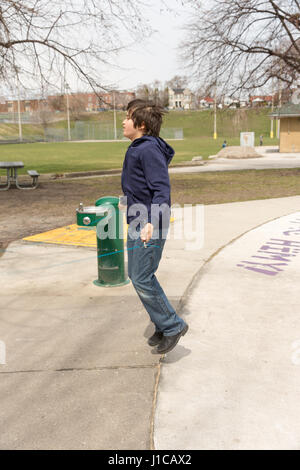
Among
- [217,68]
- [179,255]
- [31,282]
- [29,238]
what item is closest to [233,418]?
[31,282]

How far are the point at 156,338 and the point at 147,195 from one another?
1118mm

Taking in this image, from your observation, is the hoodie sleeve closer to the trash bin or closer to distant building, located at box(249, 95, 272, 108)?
the trash bin

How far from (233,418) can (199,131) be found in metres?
95.3

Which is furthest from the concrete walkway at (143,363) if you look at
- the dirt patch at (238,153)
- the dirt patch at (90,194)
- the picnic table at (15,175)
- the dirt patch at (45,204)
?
the dirt patch at (238,153)

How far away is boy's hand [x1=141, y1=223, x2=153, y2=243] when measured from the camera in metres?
3.00

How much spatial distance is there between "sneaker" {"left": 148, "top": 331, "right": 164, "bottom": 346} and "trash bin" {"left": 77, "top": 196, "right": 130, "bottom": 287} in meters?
1.60

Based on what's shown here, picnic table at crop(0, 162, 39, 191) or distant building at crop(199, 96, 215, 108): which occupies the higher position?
distant building at crop(199, 96, 215, 108)

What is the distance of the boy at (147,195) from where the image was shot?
3.04 m

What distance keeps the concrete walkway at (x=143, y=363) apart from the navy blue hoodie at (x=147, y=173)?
1.07m

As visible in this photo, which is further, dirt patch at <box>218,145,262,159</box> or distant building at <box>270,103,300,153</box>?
distant building at <box>270,103,300,153</box>

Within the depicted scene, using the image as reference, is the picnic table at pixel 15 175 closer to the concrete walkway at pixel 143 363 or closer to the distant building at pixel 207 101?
the distant building at pixel 207 101

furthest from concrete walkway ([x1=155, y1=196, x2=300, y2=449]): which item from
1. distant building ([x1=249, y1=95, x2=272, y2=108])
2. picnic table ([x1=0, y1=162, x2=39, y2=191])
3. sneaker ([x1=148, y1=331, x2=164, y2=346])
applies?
distant building ([x1=249, y1=95, x2=272, y2=108])

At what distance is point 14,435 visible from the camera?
2.60 metres

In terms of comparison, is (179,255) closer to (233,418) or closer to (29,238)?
(29,238)
